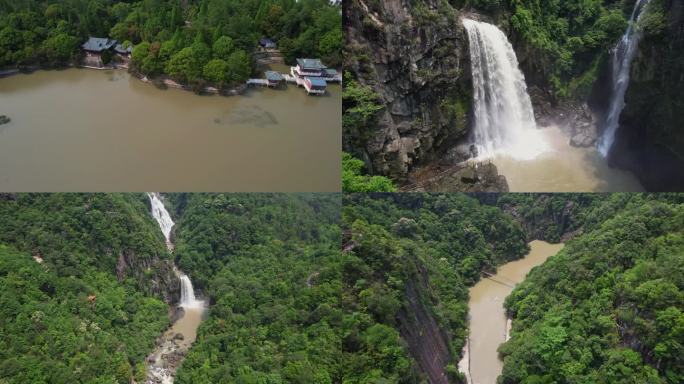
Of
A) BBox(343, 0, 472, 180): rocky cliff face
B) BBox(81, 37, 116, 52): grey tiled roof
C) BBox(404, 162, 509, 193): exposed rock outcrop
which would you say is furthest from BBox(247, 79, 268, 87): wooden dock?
BBox(404, 162, 509, 193): exposed rock outcrop

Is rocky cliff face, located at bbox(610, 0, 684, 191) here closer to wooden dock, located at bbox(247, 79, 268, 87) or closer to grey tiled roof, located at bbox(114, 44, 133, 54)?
wooden dock, located at bbox(247, 79, 268, 87)

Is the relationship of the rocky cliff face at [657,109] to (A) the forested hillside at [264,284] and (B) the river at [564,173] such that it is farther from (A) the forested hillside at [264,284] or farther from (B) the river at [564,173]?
(A) the forested hillside at [264,284]

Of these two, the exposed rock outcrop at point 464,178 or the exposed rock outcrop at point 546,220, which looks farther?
the exposed rock outcrop at point 546,220

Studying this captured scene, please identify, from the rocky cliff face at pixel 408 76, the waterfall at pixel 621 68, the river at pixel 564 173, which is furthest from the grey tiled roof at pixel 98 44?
the waterfall at pixel 621 68

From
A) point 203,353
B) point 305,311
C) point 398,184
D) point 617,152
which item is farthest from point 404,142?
point 203,353

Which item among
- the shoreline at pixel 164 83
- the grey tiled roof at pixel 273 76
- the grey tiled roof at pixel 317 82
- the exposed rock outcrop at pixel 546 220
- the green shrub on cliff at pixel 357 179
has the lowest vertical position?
the exposed rock outcrop at pixel 546 220

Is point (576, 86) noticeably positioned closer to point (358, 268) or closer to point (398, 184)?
point (398, 184)

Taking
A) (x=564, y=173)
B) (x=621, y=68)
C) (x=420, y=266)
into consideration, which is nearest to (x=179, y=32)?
(x=420, y=266)
